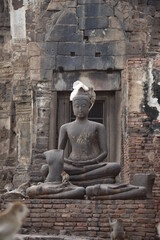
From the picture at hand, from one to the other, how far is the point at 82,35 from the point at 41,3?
3.66ft

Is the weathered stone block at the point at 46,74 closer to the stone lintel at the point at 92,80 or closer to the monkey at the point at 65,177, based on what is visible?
the stone lintel at the point at 92,80

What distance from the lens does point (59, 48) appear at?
14.8 metres

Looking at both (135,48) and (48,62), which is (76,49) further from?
(135,48)

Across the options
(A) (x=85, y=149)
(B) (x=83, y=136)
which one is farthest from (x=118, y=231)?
(B) (x=83, y=136)

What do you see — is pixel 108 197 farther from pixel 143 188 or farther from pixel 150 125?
pixel 150 125

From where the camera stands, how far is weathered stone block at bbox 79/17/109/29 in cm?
1485

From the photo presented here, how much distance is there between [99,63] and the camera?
48.3 ft

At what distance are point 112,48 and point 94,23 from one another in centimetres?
64

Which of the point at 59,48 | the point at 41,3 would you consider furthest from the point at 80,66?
the point at 41,3

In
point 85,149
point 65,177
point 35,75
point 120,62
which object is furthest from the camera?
point 35,75

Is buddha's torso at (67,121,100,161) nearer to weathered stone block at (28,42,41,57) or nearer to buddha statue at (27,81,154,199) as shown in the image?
buddha statue at (27,81,154,199)

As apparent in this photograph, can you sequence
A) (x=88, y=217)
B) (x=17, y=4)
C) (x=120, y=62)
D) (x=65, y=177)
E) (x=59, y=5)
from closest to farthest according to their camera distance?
(x=88, y=217)
(x=65, y=177)
(x=120, y=62)
(x=59, y=5)
(x=17, y=4)

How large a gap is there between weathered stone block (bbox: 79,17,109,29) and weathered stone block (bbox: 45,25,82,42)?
172 millimetres

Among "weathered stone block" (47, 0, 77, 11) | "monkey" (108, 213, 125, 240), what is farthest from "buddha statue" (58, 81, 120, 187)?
"weathered stone block" (47, 0, 77, 11)
